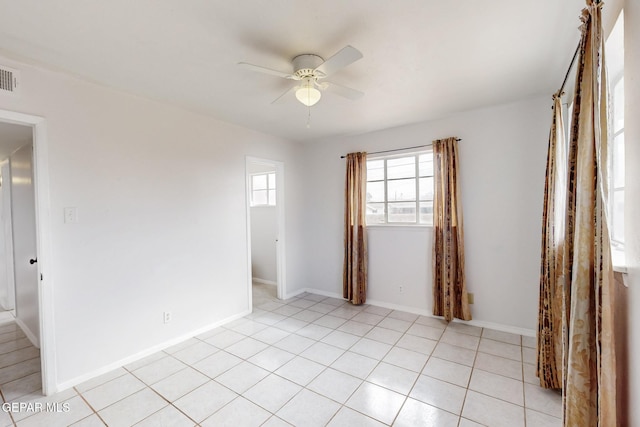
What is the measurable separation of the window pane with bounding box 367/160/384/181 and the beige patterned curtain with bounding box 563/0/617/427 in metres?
2.72

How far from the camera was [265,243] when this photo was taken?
524 cm

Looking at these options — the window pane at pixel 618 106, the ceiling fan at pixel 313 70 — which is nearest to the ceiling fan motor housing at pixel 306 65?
the ceiling fan at pixel 313 70

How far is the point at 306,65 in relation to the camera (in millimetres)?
1913

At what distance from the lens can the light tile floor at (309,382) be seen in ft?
6.11

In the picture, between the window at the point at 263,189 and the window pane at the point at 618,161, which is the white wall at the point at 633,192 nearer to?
the window pane at the point at 618,161

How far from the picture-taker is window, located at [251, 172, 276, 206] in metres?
5.20

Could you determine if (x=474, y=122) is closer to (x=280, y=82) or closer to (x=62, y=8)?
(x=280, y=82)

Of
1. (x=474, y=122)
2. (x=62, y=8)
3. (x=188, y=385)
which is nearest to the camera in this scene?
(x=62, y=8)

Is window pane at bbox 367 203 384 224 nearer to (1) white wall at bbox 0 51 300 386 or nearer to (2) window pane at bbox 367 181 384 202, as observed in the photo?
(2) window pane at bbox 367 181 384 202

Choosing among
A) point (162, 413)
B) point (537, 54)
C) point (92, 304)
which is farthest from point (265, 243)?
point (537, 54)

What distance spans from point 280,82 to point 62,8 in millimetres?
1355

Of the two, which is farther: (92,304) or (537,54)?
(92,304)

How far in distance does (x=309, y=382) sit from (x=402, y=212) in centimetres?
241

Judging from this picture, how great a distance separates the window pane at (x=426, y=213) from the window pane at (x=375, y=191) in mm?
584
